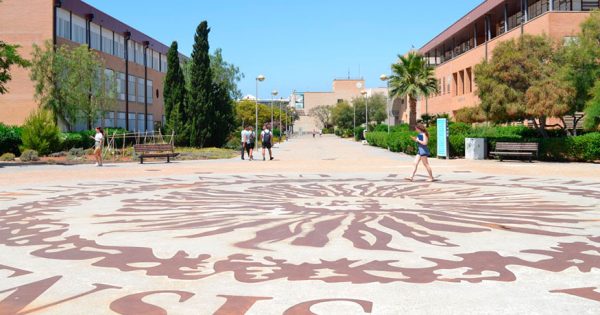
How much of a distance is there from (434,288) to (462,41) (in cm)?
5426

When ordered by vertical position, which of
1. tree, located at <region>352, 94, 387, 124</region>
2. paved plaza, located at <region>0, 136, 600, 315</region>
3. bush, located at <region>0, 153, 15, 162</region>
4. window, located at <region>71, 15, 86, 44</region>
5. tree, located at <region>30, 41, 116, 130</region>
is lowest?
paved plaza, located at <region>0, 136, 600, 315</region>

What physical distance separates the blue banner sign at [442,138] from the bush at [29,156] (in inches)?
800

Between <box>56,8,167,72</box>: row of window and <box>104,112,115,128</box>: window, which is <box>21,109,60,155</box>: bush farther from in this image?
<box>104,112,115,128</box>: window

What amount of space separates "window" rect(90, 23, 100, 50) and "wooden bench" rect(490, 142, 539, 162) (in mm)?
33586

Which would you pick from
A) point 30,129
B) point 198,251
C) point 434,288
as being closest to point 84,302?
point 198,251

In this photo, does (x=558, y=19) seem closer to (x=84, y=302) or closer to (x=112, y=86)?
(x=112, y=86)

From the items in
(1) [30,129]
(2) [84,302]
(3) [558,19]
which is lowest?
(2) [84,302]

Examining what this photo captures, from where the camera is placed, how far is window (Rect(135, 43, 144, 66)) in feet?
191

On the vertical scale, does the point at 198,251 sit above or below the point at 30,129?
below

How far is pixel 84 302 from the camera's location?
15.7 ft

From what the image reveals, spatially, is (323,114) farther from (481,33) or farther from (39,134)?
(39,134)

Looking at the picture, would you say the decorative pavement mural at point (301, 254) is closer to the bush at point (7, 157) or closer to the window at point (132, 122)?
the bush at point (7, 157)

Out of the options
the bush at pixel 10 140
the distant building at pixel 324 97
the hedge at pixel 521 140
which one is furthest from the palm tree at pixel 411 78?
the distant building at pixel 324 97

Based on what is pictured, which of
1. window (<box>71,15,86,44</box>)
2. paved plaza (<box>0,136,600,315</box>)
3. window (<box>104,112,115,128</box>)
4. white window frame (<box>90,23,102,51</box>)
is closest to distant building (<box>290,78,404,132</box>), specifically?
window (<box>104,112,115,128</box>)
